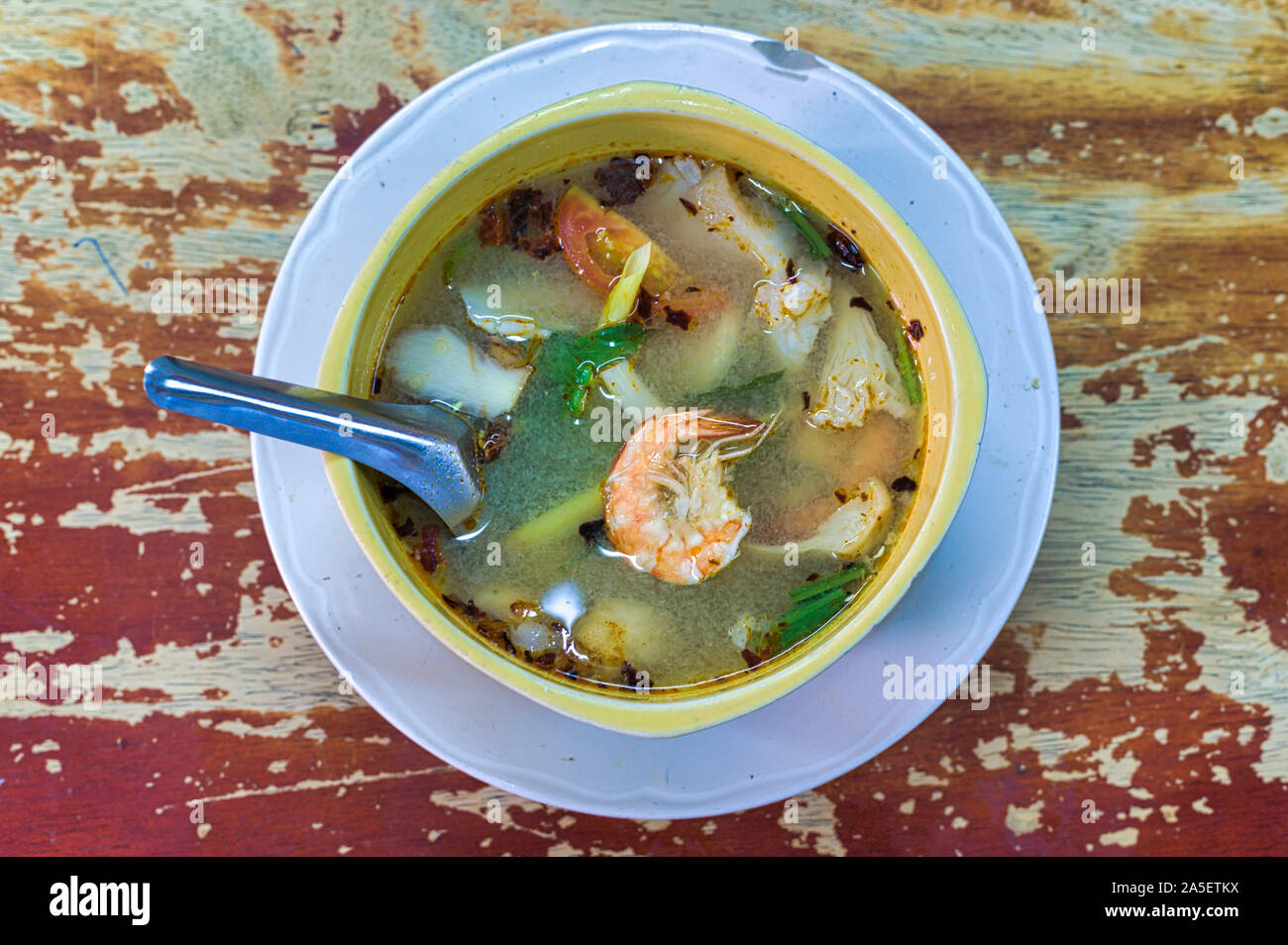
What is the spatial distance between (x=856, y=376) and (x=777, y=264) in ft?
0.66

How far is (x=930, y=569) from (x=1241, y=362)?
759 millimetres

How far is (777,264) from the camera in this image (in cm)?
130

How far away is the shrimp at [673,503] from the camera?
1228 millimetres

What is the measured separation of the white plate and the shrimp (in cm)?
25

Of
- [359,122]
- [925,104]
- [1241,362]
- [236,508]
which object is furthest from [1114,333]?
[236,508]

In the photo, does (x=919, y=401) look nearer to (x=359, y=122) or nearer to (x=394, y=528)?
(x=394, y=528)

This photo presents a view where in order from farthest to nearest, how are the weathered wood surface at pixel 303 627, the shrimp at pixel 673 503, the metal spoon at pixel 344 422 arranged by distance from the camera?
the weathered wood surface at pixel 303 627 → the shrimp at pixel 673 503 → the metal spoon at pixel 344 422

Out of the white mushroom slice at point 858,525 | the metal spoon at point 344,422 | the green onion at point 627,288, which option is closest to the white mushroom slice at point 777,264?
the green onion at point 627,288

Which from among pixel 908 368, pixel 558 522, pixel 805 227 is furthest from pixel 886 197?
pixel 558 522

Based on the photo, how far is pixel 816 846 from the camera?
5.08 feet

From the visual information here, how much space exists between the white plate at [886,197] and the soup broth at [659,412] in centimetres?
10

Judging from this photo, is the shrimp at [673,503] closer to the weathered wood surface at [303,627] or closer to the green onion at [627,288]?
the green onion at [627,288]

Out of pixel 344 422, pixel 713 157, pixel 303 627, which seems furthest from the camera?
pixel 303 627

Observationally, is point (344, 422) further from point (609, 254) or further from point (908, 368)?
point (908, 368)
